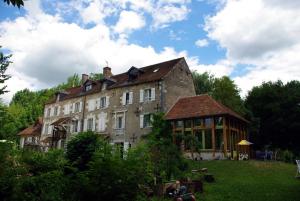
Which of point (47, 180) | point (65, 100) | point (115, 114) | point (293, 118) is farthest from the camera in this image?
point (65, 100)

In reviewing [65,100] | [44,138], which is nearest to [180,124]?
[65,100]

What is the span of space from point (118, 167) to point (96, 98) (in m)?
26.5

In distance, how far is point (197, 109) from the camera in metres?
25.2

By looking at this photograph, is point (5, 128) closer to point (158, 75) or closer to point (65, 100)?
point (158, 75)

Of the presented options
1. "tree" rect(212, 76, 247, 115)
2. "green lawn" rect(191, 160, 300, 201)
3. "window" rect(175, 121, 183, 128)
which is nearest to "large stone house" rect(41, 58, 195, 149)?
"window" rect(175, 121, 183, 128)

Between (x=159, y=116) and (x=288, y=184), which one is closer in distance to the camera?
(x=288, y=184)

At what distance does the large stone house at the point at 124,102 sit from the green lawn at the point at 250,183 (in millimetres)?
9232

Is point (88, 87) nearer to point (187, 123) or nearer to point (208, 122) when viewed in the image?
point (187, 123)

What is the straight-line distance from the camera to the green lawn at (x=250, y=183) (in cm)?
1129

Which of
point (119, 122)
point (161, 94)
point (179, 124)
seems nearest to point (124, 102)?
point (119, 122)

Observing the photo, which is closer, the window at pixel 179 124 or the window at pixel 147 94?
the window at pixel 179 124

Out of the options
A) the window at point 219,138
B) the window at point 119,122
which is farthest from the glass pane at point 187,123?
the window at point 119,122

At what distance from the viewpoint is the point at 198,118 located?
963 inches

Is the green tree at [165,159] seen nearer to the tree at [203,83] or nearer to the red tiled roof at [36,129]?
the tree at [203,83]
